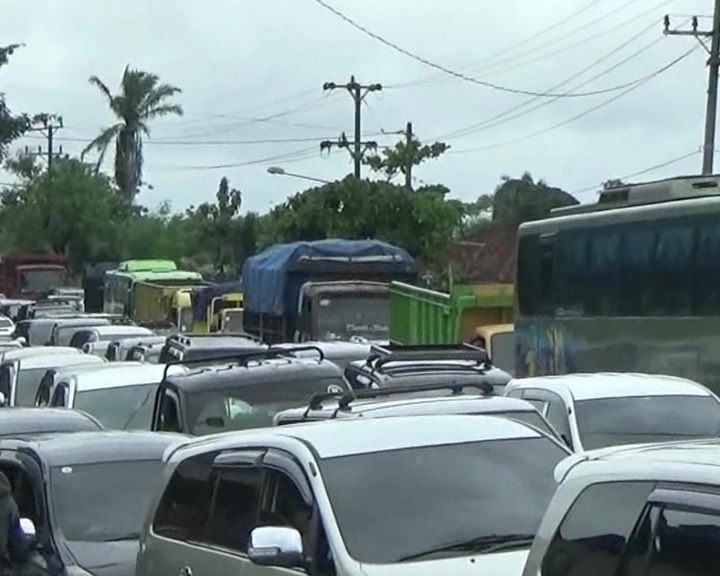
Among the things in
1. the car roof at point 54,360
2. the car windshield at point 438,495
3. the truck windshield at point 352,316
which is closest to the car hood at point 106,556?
the car windshield at point 438,495

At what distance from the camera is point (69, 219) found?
307 feet

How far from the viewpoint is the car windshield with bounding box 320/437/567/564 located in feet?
26.8

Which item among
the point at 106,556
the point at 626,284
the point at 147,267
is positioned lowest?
the point at 106,556

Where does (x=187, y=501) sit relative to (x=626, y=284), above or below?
below

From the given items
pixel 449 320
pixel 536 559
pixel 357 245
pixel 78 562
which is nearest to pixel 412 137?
pixel 357 245

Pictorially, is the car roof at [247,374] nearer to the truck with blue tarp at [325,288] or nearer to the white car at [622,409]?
the white car at [622,409]

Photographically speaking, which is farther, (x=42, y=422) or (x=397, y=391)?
(x=42, y=422)

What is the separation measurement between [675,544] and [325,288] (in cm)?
2954

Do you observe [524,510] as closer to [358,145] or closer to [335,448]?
[335,448]

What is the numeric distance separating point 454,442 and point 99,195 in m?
86.1

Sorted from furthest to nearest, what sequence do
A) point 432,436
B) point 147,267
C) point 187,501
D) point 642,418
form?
point 147,267 → point 642,418 → point 187,501 → point 432,436

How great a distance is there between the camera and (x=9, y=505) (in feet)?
33.8

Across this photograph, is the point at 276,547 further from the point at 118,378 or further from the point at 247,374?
the point at 118,378

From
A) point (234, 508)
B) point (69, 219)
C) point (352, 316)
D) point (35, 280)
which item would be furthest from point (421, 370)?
point (69, 219)
